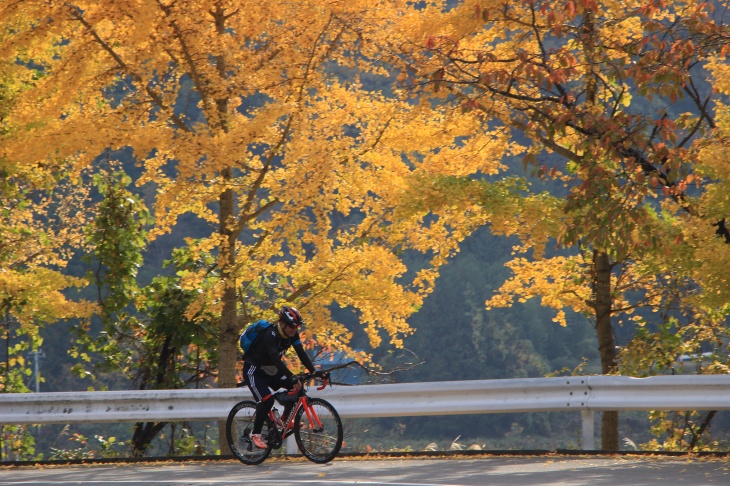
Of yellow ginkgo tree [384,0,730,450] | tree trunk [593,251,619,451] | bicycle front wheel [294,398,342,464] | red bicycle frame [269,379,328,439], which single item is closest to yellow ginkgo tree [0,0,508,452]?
yellow ginkgo tree [384,0,730,450]

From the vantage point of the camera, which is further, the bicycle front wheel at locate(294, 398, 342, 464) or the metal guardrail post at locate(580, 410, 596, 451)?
the metal guardrail post at locate(580, 410, 596, 451)

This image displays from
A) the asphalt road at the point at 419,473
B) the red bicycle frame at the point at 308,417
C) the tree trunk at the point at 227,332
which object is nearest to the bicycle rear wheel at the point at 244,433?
the asphalt road at the point at 419,473

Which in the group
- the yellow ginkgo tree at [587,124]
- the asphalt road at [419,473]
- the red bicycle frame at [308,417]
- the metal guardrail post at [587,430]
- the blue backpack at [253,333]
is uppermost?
the yellow ginkgo tree at [587,124]

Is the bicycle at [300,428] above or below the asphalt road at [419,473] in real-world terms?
above

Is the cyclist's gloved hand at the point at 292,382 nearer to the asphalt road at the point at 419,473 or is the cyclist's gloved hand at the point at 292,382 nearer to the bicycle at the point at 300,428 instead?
the bicycle at the point at 300,428

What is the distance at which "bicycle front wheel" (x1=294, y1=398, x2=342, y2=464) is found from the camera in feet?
30.7

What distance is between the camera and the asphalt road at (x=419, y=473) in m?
8.25

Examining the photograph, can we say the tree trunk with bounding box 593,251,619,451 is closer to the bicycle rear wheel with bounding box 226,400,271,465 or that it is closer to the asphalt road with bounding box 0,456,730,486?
the asphalt road with bounding box 0,456,730,486

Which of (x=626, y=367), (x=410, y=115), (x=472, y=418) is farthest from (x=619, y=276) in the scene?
(x=472, y=418)

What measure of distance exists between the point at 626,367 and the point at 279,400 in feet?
17.1

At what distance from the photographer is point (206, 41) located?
40.6 ft

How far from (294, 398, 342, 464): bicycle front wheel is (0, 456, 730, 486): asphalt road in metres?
0.15

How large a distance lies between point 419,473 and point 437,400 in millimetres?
1540

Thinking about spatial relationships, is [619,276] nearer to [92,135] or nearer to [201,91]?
[201,91]
